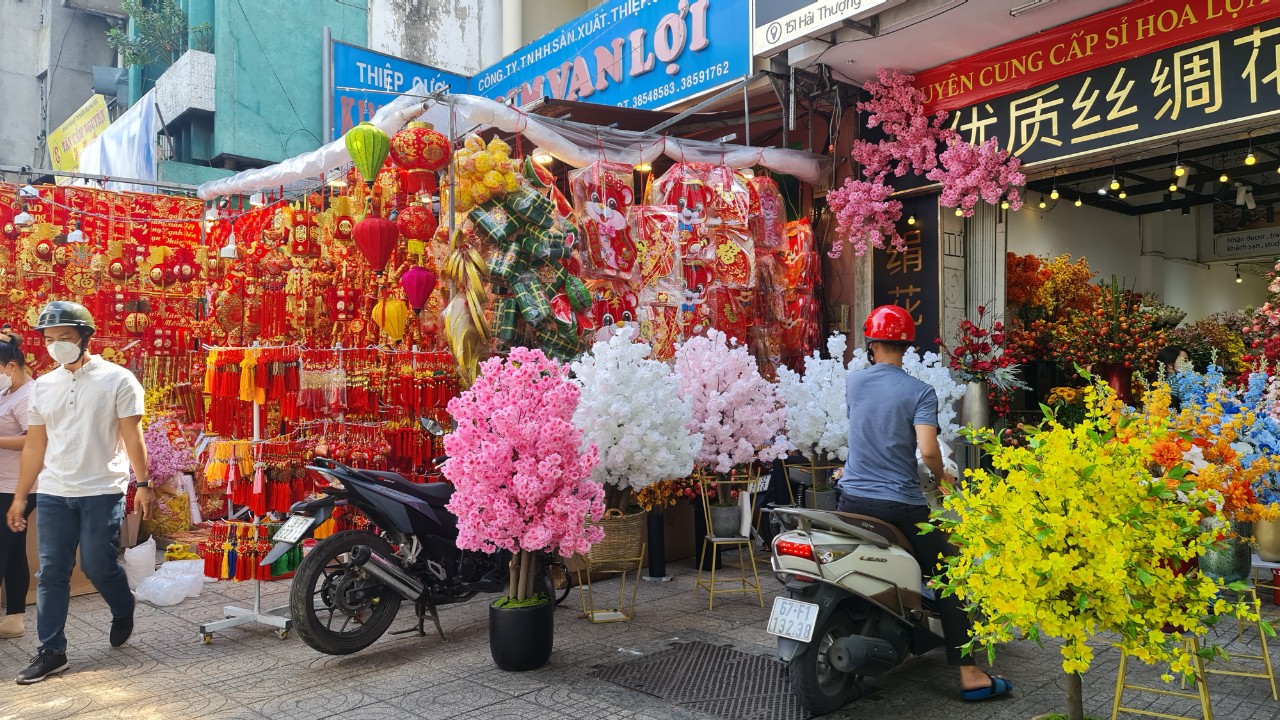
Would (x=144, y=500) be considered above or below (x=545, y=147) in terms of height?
below

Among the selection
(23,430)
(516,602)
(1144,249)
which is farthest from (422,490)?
(1144,249)

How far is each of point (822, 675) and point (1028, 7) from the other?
5.25 m

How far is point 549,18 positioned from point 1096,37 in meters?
10.1

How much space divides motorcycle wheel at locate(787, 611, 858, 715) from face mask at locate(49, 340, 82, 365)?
389cm

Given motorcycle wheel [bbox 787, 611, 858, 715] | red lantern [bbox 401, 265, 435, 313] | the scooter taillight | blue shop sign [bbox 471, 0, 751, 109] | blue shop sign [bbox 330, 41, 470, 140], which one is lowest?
motorcycle wheel [bbox 787, 611, 858, 715]

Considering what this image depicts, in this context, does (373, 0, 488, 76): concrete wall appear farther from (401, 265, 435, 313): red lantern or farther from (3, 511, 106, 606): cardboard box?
(3, 511, 106, 606): cardboard box

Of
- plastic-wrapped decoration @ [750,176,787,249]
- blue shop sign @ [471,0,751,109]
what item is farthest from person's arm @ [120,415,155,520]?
blue shop sign @ [471,0,751,109]

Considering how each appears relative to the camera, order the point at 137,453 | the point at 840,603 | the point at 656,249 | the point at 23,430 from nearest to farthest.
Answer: the point at 840,603 < the point at 137,453 < the point at 23,430 < the point at 656,249

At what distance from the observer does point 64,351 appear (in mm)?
4484

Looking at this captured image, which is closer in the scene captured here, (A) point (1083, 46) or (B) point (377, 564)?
(B) point (377, 564)

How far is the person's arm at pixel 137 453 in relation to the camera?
4.55m

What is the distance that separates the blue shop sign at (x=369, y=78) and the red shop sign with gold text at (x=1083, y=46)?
7.28 metres

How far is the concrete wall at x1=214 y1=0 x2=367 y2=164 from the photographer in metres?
14.1

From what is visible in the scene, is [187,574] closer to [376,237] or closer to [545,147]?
[376,237]
